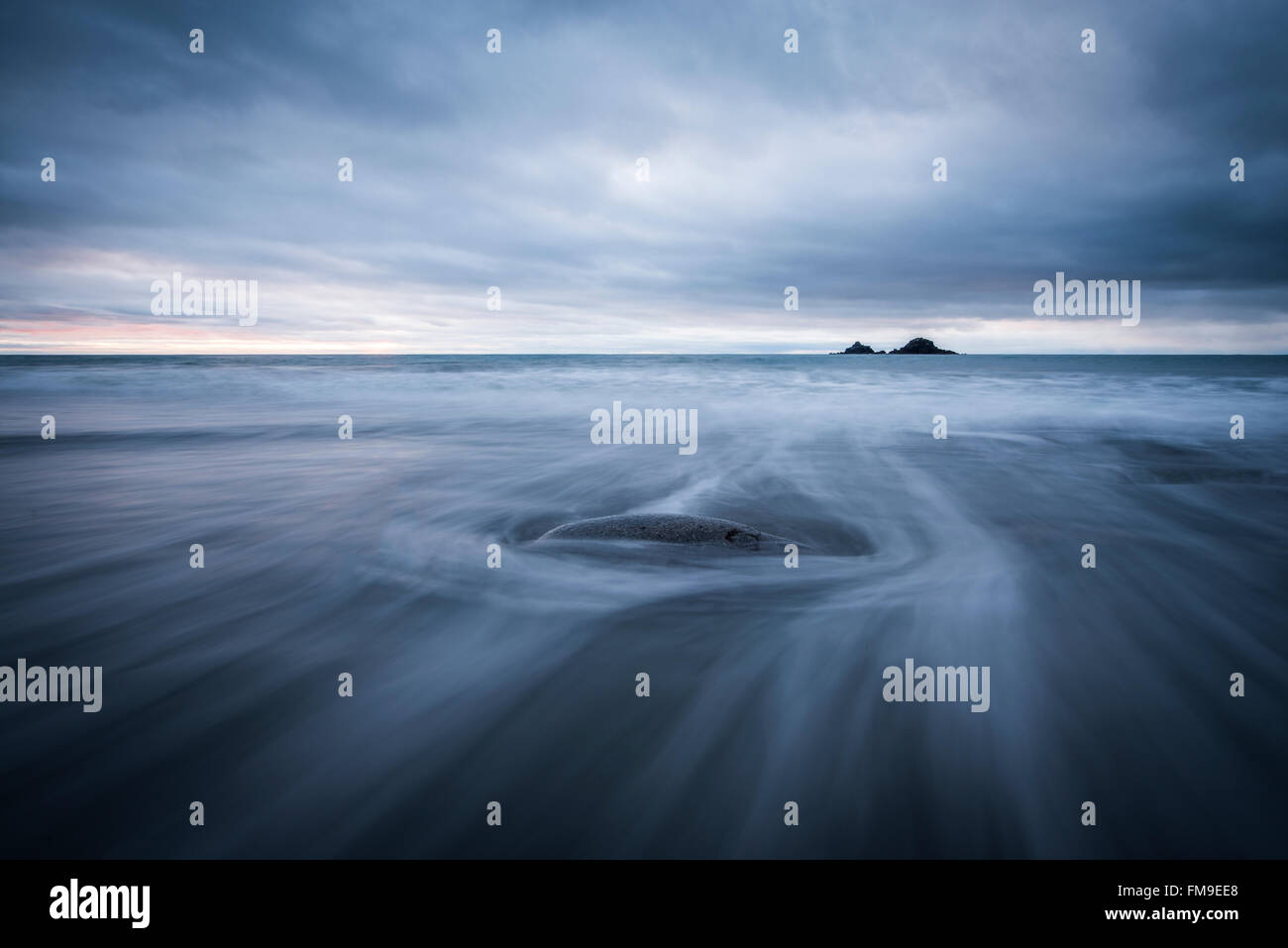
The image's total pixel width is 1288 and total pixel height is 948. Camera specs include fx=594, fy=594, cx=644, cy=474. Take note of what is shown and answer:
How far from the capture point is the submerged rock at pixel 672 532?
568cm

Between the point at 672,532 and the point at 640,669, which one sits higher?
the point at 672,532

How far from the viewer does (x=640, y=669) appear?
369 cm

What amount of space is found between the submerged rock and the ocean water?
0.84 feet

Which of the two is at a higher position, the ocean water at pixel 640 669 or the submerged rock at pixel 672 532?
the submerged rock at pixel 672 532

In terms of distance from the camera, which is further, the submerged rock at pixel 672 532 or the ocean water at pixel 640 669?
the submerged rock at pixel 672 532

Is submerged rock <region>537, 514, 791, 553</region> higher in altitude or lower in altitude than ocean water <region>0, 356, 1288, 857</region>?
higher

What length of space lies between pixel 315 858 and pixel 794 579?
12.1 ft

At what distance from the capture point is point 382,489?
27.6ft

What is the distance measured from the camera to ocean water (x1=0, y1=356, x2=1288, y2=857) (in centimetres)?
253

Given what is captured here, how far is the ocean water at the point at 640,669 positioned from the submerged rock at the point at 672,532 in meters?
0.26

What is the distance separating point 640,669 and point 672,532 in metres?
2.23

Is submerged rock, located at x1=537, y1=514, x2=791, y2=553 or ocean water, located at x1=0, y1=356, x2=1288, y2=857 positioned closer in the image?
ocean water, located at x1=0, y1=356, x2=1288, y2=857
